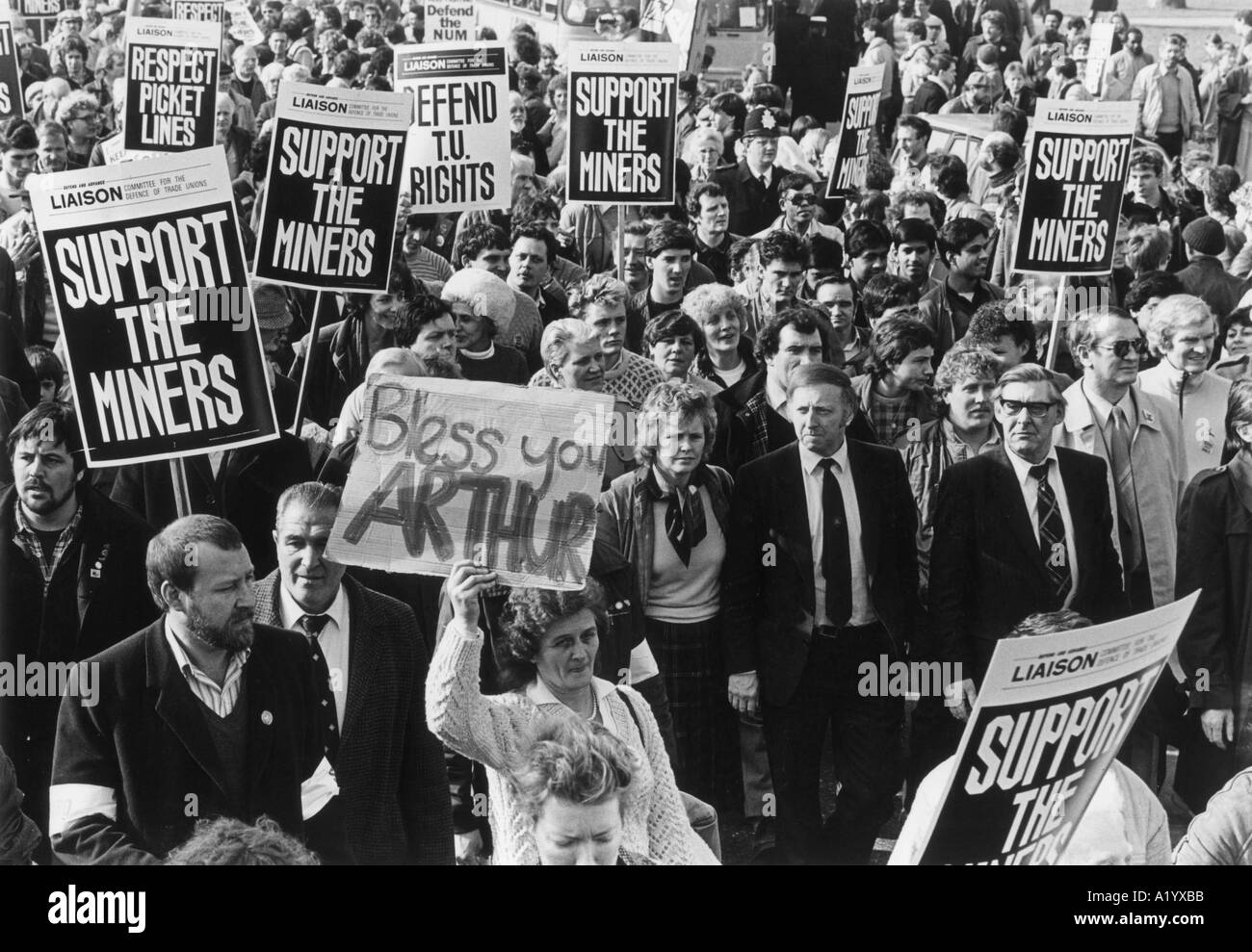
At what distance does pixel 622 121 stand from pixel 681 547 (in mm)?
4059

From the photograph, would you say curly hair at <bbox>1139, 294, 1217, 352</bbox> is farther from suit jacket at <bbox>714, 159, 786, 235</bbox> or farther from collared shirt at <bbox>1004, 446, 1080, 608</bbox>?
suit jacket at <bbox>714, 159, 786, 235</bbox>

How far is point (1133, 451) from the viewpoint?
6969 millimetres

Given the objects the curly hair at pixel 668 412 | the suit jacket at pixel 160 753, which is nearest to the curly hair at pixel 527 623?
the suit jacket at pixel 160 753

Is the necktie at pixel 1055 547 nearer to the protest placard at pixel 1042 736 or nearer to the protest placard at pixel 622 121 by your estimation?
the protest placard at pixel 1042 736

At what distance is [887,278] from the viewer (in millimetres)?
8555

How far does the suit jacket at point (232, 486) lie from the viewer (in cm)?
635

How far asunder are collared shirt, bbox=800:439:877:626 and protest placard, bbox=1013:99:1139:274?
8.20 feet

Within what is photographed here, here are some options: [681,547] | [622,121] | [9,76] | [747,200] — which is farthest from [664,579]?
[9,76]

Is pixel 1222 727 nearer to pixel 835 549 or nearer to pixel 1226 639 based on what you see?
pixel 1226 639

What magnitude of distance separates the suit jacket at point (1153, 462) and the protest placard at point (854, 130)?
15.2 feet

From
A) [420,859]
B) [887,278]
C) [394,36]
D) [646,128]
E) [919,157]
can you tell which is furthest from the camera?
[394,36]

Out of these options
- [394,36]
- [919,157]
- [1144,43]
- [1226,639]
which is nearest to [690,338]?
[1226,639]

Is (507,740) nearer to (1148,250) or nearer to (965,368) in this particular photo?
(965,368)
